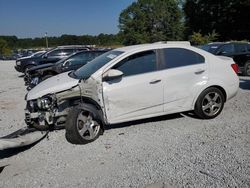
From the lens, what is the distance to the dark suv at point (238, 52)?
12102mm

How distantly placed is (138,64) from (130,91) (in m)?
0.57

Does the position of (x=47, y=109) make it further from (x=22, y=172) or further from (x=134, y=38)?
(x=134, y=38)

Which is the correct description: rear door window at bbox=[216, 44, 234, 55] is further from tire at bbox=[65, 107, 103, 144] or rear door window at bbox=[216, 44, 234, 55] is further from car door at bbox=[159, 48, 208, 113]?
tire at bbox=[65, 107, 103, 144]

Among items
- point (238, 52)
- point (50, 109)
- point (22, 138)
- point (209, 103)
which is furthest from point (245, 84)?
point (22, 138)

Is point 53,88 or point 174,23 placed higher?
point 174,23

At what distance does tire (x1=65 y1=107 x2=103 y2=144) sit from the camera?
4.99m

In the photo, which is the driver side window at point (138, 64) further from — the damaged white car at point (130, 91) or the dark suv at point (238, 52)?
the dark suv at point (238, 52)

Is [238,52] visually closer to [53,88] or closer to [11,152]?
[53,88]

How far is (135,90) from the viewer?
535 cm

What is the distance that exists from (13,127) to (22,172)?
7.90 ft

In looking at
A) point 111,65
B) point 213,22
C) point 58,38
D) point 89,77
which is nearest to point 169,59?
point 111,65

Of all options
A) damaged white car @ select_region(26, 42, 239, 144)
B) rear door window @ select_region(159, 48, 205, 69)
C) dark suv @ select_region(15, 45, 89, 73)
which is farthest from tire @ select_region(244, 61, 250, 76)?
dark suv @ select_region(15, 45, 89, 73)

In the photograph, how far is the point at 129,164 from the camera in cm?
424

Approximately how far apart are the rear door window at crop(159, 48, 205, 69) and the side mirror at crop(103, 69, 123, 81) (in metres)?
0.95
